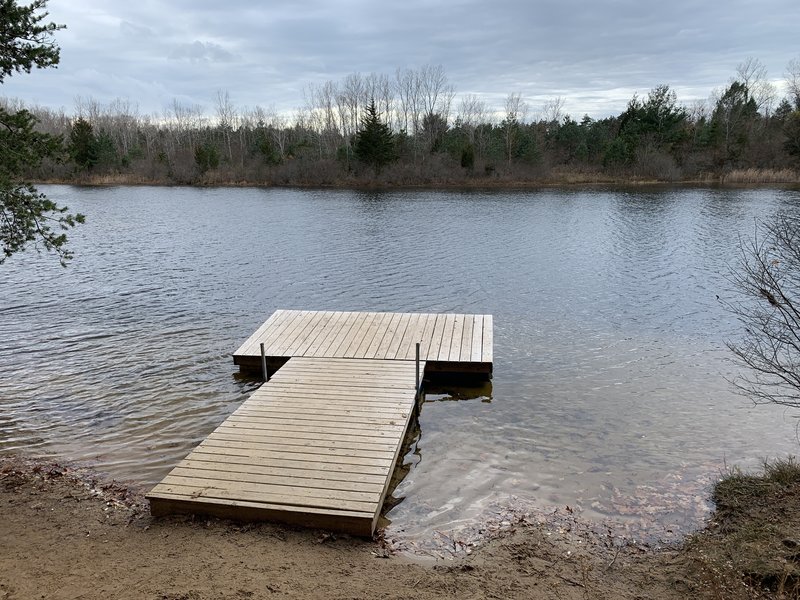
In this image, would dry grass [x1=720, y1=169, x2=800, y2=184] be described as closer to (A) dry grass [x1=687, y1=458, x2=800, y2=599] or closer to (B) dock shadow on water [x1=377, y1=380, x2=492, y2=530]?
(B) dock shadow on water [x1=377, y1=380, x2=492, y2=530]

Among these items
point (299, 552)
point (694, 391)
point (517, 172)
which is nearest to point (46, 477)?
point (299, 552)

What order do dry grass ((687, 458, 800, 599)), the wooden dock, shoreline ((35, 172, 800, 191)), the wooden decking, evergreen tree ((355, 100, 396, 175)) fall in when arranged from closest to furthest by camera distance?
dry grass ((687, 458, 800, 599)), the wooden dock, the wooden decking, shoreline ((35, 172, 800, 191)), evergreen tree ((355, 100, 396, 175))

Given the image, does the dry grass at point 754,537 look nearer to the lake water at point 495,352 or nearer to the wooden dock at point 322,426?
the lake water at point 495,352

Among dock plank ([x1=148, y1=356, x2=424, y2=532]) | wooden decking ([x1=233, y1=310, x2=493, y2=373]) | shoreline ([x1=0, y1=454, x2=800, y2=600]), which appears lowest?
shoreline ([x1=0, y1=454, x2=800, y2=600])

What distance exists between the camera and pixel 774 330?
8.62 m

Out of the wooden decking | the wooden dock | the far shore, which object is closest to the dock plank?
the wooden dock

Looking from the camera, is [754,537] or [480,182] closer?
[754,537]

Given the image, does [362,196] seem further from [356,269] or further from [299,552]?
[299,552]

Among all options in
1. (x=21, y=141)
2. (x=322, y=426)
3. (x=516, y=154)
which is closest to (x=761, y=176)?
(x=516, y=154)

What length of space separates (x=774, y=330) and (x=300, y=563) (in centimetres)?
820

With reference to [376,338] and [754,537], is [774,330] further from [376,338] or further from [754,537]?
[376,338]

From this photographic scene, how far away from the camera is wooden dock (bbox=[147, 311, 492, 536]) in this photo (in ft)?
16.4

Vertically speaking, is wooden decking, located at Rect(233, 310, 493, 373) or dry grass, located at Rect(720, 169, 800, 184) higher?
dry grass, located at Rect(720, 169, 800, 184)

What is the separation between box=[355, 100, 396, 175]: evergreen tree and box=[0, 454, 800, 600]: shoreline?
4917 centimetres
